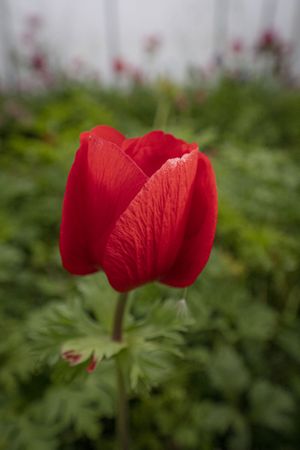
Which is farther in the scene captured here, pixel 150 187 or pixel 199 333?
pixel 199 333

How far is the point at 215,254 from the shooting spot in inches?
30.8

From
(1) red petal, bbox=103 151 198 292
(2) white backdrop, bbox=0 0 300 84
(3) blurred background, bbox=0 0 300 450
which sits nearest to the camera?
(1) red petal, bbox=103 151 198 292

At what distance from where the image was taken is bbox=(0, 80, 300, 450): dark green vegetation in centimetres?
51

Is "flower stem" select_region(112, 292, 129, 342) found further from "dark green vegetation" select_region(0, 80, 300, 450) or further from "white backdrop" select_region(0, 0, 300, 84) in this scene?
"white backdrop" select_region(0, 0, 300, 84)

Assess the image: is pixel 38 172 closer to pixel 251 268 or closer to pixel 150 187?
pixel 251 268

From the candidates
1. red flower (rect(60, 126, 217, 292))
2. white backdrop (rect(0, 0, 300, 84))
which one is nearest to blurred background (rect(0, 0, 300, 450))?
red flower (rect(60, 126, 217, 292))

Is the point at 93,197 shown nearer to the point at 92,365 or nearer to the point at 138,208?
the point at 138,208

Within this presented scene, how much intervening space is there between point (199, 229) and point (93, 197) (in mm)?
105

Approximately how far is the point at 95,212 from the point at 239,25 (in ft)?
13.5

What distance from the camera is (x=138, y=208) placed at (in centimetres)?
35

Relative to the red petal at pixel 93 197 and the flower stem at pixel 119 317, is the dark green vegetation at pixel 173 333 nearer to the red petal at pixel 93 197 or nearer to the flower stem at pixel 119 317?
the flower stem at pixel 119 317

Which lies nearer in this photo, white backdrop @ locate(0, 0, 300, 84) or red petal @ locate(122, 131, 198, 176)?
red petal @ locate(122, 131, 198, 176)

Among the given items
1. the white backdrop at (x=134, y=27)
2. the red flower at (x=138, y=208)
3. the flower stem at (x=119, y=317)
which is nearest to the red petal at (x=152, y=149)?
the red flower at (x=138, y=208)

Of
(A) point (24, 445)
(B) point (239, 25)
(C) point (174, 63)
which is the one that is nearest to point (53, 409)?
(A) point (24, 445)
